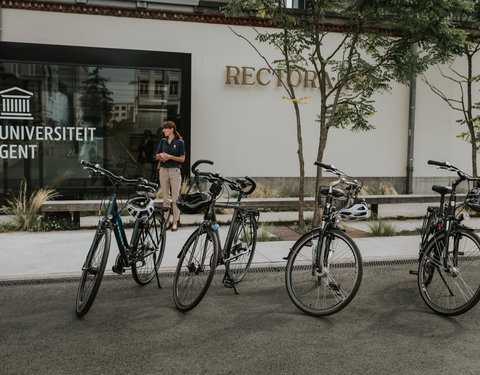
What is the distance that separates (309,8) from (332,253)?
20.8ft

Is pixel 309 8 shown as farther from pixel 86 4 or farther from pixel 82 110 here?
pixel 86 4

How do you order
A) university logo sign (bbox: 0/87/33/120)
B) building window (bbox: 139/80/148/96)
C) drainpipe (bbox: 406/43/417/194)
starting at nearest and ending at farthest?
1. university logo sign (bbox: 0/87/33/120)
2. building window (bbox: 139/80/148/96)
3. drainpipe (bbox: 406/43/417/194)

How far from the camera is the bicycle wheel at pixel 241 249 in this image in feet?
18.0

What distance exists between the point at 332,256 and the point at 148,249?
2.03 meters

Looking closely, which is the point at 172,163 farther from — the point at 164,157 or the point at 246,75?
the point at 246,75

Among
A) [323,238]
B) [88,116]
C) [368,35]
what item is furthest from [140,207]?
[88,116]

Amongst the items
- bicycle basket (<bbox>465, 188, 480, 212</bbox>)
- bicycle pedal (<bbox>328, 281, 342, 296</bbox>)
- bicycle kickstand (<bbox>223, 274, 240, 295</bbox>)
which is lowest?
bicycle kickstand (<bbox>223, 274, 240, 295</bbox>)

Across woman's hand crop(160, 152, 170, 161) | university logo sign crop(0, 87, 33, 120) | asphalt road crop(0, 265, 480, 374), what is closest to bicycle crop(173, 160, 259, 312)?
asphalt road crop(0, 265, 480, 374)

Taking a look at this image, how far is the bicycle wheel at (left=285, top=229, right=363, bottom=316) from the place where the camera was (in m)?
4.62

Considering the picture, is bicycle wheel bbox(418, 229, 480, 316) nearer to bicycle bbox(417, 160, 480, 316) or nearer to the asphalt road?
bicycle bbox(417, 160, 480, 316)

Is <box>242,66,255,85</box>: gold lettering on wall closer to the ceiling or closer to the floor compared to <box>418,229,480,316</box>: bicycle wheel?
closer to the ceiling

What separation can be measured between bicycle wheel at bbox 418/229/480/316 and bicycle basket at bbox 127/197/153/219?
2.79 meters

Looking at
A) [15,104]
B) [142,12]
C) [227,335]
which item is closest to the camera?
[227,335]

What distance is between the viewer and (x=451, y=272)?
190 inches
